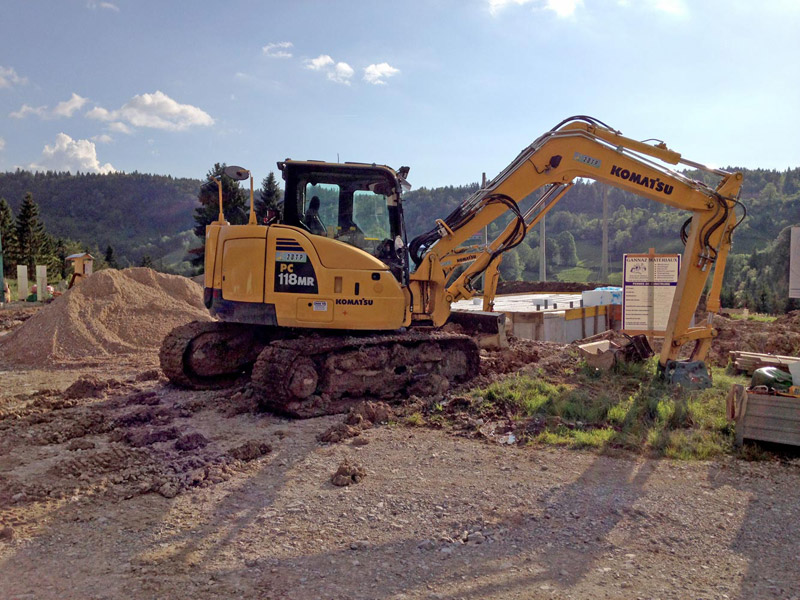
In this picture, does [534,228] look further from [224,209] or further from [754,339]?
[754,339]

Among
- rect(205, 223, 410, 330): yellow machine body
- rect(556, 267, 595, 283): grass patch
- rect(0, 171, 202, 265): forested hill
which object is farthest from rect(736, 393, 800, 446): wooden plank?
rect(0, 171, 202, 265): forested hill

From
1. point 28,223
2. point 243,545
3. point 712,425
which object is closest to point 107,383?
point 243,545

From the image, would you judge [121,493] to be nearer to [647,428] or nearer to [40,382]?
[647,428]

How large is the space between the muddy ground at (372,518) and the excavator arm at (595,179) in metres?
2.44

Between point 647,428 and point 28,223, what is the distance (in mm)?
49586

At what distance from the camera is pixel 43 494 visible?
472cm

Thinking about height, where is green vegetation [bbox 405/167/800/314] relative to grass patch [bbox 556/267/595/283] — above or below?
above

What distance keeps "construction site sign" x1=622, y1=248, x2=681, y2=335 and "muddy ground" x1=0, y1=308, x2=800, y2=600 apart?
6237 mm

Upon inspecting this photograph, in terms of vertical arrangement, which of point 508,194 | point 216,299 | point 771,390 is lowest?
point 771,390

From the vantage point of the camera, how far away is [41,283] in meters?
24.4

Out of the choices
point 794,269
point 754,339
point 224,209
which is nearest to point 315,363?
point 794,269

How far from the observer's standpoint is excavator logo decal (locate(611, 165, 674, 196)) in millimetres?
8125

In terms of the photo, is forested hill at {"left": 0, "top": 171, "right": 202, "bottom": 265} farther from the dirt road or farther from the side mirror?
the dirt road

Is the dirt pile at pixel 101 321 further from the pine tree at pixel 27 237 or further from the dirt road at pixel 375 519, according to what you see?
the pine tree at pixel 27 237
